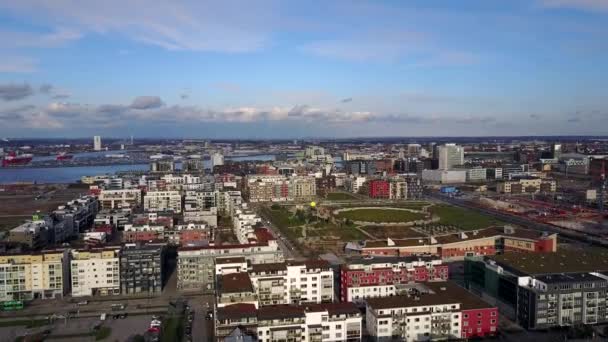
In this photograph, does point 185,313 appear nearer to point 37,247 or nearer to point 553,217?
point 37,247

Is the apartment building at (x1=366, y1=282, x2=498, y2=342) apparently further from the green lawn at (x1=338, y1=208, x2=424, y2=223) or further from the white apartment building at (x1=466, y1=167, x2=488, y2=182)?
the white apartment building at (x1=466, y1=167, x2=488, y2=182)

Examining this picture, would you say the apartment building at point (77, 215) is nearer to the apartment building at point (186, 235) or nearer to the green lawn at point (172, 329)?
the apartment building at point (186, 235)

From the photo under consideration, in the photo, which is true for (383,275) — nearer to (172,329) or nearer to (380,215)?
(172,329)

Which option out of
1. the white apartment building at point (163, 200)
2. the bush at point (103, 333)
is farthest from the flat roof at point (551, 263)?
the white apartment building at point (163, 200)

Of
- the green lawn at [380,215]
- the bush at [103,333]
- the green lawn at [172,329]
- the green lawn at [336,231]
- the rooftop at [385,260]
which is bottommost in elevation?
the bush at [103,333]

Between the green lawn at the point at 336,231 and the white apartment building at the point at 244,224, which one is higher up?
the white apartment building at the point at 244,224

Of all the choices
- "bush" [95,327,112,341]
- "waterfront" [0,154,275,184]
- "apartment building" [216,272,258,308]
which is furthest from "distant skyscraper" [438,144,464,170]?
"bush" [95,327,112,341]
